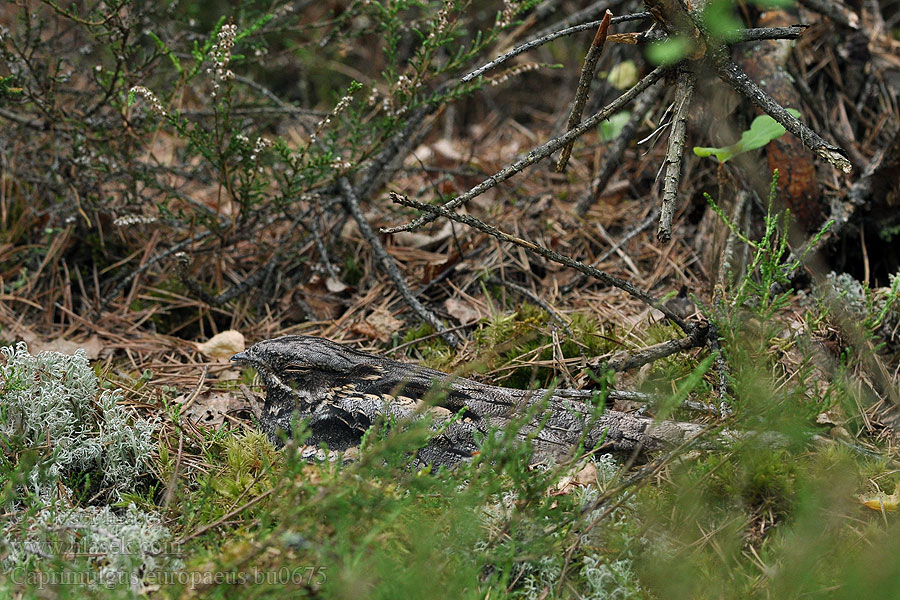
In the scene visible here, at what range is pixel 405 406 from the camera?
2.39m

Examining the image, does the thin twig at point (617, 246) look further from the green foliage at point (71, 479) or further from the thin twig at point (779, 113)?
the green foliage at point (71, 479)

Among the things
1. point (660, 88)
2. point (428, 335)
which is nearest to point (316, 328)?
point (428, 335)

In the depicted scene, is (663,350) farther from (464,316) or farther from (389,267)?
(389,267)

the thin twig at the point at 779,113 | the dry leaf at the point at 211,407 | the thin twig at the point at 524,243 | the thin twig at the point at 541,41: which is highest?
the thin twig at the point at 541,41

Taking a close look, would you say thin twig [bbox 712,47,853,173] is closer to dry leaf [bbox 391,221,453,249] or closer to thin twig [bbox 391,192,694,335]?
thin twig [bbox 391,192,694,335]

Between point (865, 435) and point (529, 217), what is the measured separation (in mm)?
2084

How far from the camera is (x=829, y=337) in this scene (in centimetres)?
280

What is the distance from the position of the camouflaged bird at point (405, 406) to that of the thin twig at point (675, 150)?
61 centimetres

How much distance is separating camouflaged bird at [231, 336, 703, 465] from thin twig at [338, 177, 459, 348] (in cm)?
58

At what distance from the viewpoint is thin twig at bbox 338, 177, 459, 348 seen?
10.3 ft

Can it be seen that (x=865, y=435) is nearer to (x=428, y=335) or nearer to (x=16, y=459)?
(x=428, y=335)

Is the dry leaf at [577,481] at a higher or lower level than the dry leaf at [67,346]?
lower

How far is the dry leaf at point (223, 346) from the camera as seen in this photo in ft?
10.6

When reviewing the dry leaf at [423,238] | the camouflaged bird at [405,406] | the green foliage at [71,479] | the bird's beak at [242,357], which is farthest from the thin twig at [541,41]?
the green foliage at [71,479]
